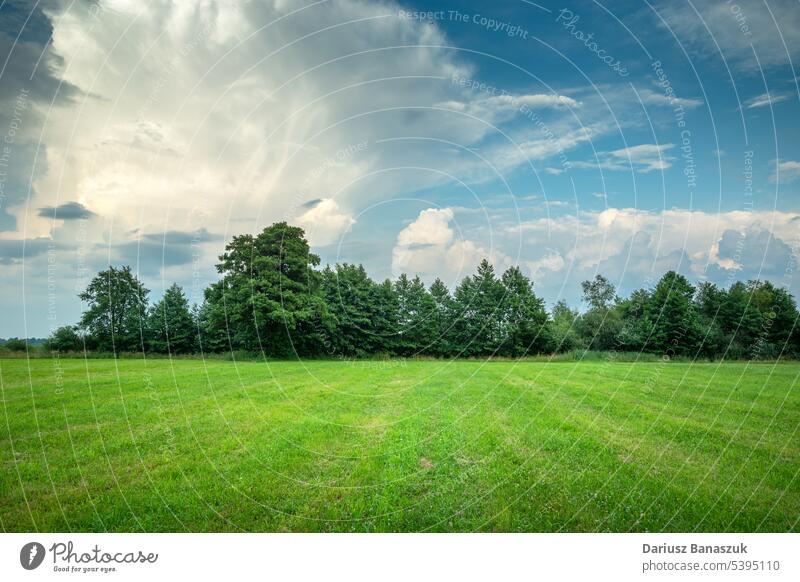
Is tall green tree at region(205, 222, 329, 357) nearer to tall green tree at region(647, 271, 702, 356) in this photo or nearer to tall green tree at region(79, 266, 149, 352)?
tall green tree at region(79, 266, 149, 352)

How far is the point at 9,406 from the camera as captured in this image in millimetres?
13305

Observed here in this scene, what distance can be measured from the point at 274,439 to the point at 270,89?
7673mm

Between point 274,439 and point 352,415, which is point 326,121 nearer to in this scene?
point 274,439

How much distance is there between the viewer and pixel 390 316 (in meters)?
56.3

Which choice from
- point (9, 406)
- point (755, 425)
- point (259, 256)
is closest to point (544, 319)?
point (259, 256)

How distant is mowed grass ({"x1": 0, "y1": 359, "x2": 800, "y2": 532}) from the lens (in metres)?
6.12

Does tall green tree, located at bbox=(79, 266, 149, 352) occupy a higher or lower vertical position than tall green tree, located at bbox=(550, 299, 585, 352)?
higher

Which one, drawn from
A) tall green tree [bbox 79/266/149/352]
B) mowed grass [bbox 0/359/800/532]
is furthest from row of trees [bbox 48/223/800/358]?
mowed grass [bbox 0/359/800/532]

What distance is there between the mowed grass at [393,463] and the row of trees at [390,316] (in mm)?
11048

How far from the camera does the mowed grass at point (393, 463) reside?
6.12 metres

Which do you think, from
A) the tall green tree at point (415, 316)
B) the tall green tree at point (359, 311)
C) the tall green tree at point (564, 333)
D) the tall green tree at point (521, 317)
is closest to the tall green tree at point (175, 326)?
the tall green tree at point (359, 311)

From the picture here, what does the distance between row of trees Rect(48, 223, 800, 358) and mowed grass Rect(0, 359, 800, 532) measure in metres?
11.0

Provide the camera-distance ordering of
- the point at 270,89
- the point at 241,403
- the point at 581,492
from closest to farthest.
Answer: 1. the point at 581,492
2. the point at 270,89
3. the point at 241,403

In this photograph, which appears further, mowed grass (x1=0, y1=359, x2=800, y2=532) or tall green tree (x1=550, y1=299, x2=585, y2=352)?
tall green tree (x1=550, y1=299, x2=585, y2=352)
